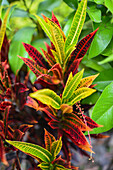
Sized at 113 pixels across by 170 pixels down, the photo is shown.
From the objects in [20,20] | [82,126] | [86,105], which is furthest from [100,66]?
[20,20]

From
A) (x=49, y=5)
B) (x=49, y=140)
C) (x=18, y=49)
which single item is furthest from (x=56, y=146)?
(x=49, y=5)

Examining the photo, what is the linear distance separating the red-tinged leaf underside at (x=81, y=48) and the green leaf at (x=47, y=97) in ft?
0.52

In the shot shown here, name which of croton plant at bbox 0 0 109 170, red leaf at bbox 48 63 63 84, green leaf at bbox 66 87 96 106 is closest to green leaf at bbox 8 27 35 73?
croton plant at bbox 0 0 109 170

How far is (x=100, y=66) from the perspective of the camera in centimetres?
74

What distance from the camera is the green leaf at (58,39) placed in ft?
1.73

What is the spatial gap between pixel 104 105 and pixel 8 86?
0.36 metres

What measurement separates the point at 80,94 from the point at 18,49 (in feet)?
1.25

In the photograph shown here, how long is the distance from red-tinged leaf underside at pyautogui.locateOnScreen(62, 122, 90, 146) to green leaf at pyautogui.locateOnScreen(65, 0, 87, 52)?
0.83 ft

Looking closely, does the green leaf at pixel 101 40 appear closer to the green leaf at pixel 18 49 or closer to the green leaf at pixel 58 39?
the green leaf at pixel 58 39

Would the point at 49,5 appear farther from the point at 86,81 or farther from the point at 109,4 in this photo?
the point at 86,81

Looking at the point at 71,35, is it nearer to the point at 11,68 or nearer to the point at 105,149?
the point at 11,68

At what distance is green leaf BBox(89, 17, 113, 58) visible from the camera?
625mm

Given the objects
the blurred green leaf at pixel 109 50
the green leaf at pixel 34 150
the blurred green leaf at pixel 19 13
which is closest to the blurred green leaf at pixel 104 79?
the blurred green leaf at pixel 109 50

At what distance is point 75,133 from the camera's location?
0.54m
